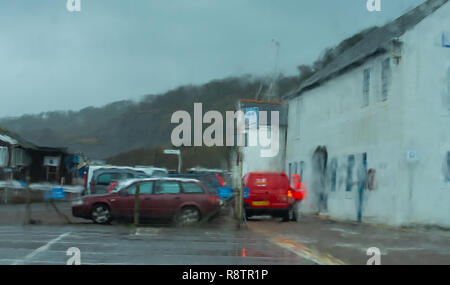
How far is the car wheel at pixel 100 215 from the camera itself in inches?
653

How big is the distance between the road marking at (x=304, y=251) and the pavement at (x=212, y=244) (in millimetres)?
16

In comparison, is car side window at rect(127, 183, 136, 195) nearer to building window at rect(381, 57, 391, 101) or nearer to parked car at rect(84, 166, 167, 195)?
parked car at rect(84, 166, 167, 195)

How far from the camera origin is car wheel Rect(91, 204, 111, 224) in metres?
16.6

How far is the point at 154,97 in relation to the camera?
54.2 feet

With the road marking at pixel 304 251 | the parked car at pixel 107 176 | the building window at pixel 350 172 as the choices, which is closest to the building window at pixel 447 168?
the building window at pixel 350 172

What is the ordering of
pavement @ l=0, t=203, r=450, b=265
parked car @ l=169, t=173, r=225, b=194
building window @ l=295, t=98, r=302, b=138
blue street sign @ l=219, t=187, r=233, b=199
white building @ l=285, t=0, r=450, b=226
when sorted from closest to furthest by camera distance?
pavement @ l=0, t=203, r=450, b=265 → blue street sign @ l=219, t=187, r=233, b=199 → white building @ l=285, t=0, r=450, b=226 → parked car @ l=169, t=173, r=225, b=194 → building window @ l=295, t=98, r=302, b=138

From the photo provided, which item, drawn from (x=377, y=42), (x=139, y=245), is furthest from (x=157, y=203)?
(x=377, y=42)

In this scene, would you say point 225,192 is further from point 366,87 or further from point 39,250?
point 39,250

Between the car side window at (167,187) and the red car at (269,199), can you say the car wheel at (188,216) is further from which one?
the red car at (269,199)

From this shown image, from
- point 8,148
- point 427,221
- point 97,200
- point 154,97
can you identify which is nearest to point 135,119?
point 154,97

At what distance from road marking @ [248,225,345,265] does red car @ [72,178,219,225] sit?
2.38 meters

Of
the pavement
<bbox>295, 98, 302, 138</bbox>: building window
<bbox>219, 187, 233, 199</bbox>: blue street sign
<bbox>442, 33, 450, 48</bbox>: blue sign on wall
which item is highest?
<bbox>442, 33, 450, 48</bbox>: blue sign on wall

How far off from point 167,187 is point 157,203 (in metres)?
0.53

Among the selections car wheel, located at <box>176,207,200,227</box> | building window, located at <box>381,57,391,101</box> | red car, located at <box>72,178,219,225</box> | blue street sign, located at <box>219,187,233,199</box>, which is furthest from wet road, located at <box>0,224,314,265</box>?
building window, located at <box>381,57,391,101</box>
